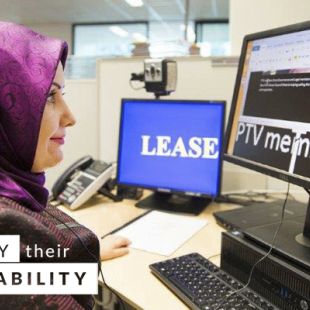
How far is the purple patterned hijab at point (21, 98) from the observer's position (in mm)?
734

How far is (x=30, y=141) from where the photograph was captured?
0.77 m

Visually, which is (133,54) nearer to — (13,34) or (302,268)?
(13,34)

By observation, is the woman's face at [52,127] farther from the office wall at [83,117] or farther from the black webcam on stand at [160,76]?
the office wall at [83,117]

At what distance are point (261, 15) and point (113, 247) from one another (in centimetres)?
Result: 115

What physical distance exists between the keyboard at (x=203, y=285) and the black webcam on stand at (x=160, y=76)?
0.73m

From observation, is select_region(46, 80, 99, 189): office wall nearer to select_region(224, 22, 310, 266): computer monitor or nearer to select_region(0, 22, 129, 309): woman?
select_region(224, 22, 310, 266): computer monitor

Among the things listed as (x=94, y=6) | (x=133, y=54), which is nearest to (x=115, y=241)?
(x=133, y=54)

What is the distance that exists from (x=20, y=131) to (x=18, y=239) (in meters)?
0.21

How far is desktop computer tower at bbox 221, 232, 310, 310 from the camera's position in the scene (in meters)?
0.76

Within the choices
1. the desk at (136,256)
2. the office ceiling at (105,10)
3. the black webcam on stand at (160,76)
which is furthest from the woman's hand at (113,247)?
the office ceiling at (105,10)

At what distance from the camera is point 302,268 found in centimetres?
78

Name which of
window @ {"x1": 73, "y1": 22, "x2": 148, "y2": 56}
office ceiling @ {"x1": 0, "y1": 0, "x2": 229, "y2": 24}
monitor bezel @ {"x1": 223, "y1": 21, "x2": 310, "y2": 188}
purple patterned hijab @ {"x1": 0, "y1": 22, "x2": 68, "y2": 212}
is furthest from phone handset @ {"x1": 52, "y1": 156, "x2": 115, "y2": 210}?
window @ {"x1": 73, "y1": 22, "x2": 148, "y2": 56}

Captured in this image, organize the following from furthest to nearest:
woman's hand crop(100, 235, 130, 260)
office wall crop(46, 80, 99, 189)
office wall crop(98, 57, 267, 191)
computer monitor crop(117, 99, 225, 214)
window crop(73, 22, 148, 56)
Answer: window crop(73, 22, 148, 56) < office wall crop(46, 80, 99, 189) < office wall crop(98, 57, 267, 191) < computer monitor crop(117, 99, 225, 214) < woman's hand crop(100, 235, 130, 260)

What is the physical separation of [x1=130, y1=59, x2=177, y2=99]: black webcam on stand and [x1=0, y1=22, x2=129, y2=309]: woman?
0.67m
